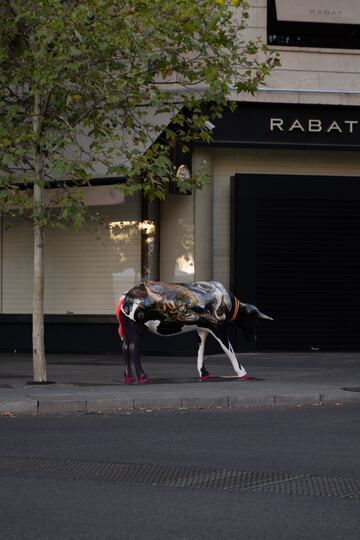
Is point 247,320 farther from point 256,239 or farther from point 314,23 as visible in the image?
point 314,23

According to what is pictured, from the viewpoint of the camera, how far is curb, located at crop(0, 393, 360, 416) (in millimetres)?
14062

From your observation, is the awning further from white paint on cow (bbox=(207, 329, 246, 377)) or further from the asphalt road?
the asphalt road

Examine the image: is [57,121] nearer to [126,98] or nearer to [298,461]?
[126,98]

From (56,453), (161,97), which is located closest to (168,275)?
(161,97)

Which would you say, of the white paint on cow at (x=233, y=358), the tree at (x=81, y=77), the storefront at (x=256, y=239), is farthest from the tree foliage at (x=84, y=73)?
the storefront at (x=256, y=239)

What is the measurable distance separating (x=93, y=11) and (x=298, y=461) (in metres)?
8.64

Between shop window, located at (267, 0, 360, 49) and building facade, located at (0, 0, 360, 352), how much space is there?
2cm

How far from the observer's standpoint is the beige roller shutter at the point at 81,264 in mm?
24250

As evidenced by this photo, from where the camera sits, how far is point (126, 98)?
55.0 feet

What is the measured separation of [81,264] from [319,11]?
738 cm

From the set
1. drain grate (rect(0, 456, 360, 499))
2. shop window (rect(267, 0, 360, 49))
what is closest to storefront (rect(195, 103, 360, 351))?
shop window (rect(267, 0, 360, 49))

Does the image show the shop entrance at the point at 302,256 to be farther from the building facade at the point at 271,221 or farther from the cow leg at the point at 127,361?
the cow leg at the point at 127,361

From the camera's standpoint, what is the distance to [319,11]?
917 inches

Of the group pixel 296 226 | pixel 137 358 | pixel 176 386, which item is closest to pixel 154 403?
pixel 176 386
